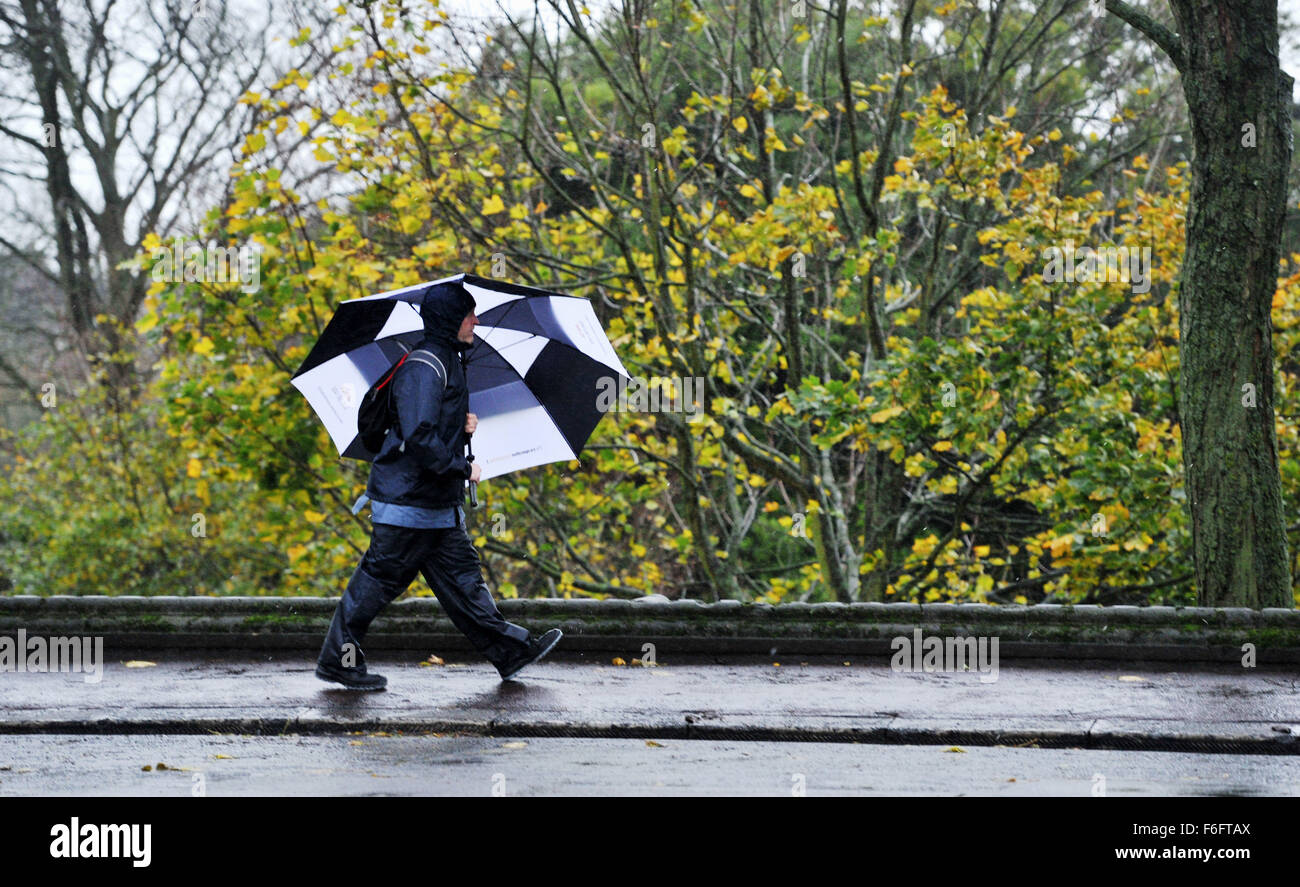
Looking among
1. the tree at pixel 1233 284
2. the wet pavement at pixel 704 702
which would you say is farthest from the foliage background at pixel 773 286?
the wet pavement at pixel 704 702

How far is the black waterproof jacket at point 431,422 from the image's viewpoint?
6.44m

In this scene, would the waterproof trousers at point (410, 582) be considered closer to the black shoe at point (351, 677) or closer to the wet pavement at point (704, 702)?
the black shoe at point (351, 677)

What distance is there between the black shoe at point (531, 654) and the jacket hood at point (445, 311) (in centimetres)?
160

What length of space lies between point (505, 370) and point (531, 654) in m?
1.47

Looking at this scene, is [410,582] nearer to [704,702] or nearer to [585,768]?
[704,702]

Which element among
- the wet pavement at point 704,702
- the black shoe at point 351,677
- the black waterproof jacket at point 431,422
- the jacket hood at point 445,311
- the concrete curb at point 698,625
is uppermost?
the jacket hood at point 445,311

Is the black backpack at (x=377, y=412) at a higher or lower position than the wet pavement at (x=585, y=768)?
higher

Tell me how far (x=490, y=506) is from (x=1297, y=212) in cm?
1082

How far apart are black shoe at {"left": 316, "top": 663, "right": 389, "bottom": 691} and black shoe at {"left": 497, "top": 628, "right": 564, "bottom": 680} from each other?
0.62 metres

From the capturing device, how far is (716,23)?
1512 cm

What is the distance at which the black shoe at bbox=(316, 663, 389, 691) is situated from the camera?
22.7 feet

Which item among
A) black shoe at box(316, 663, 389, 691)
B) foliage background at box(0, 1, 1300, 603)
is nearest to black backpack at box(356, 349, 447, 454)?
black shoe at box(316, 663, 389, 691)

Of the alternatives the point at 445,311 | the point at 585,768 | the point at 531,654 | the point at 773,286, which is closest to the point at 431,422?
the point at 445,311

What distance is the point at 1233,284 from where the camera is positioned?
834cm
